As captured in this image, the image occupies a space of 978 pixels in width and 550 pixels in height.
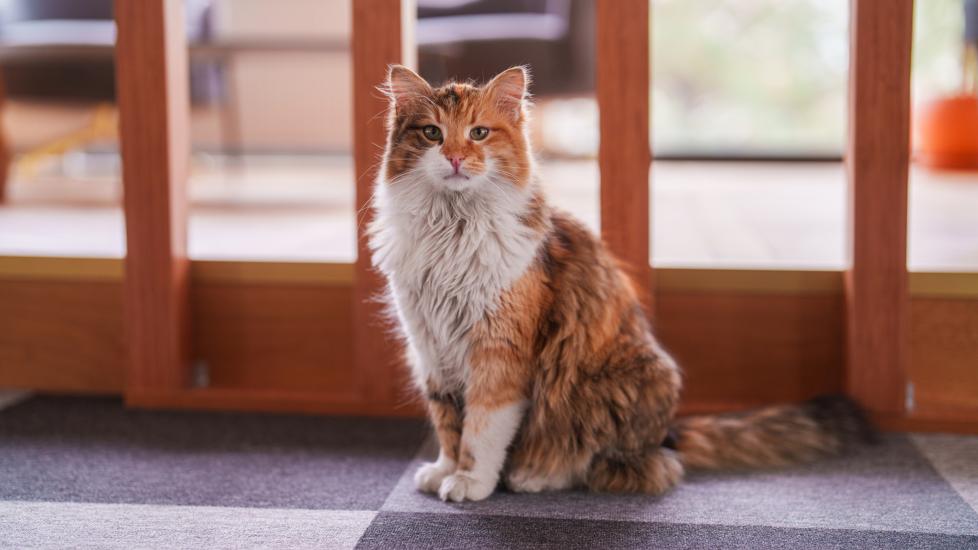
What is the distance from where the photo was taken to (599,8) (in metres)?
1.98

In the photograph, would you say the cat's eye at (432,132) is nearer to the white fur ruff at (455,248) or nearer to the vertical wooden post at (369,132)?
the white fur ruff at (455,248)

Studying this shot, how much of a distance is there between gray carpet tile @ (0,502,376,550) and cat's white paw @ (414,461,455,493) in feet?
0.46

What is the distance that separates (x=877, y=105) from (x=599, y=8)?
0.63m

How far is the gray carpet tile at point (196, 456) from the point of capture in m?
1.70

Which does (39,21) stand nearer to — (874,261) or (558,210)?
(558,210)

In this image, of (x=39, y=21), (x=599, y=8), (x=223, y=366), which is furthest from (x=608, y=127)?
(x=39, y=21)

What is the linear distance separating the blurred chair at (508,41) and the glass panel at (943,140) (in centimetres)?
145

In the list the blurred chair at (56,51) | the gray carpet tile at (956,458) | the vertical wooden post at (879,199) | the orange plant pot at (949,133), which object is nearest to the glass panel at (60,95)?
the blurred chair at (56,51)

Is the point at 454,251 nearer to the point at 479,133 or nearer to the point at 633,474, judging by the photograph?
the point at 479,133

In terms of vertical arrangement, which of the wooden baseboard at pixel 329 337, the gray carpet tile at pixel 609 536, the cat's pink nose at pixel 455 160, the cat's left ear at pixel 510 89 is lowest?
the gray carpet tile at pixel 609 536

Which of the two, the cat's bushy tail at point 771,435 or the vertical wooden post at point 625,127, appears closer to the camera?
the cat's bushy tail at point 771,435

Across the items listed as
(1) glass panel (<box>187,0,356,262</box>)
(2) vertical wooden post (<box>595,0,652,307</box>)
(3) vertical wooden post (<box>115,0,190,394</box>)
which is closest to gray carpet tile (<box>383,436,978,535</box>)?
(2) vertical wooden post (<box>595,0,652,307</box>)

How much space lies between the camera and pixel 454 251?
1641 millimetres

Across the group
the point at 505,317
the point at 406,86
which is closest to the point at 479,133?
the point at 406,86
